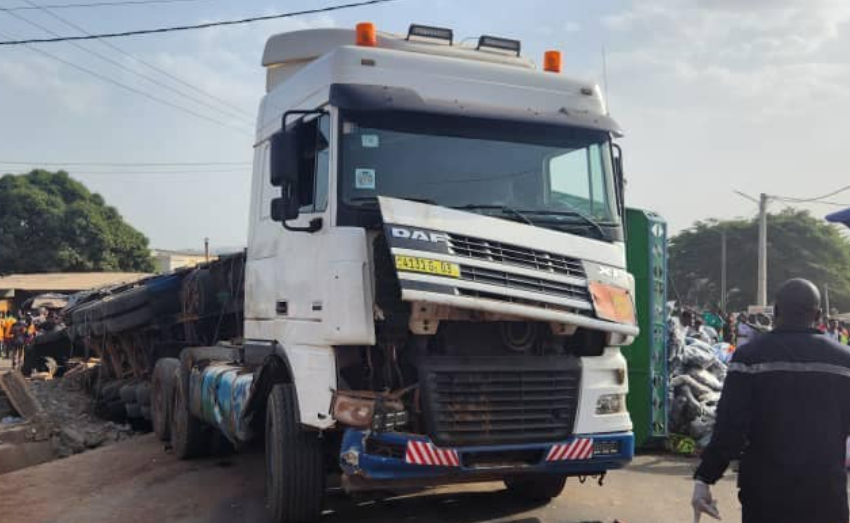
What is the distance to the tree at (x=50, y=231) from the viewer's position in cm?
3688

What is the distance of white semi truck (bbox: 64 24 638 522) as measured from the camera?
483 centimetres

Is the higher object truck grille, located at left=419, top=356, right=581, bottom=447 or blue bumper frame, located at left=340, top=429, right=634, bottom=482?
truck grille, located at left=419, top=356, right=581, bottom=447

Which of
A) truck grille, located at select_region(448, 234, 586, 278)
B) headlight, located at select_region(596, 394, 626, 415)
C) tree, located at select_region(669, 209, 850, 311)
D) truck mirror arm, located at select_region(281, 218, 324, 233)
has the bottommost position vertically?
headlight, located at select_region(596, 394, 626, 415)

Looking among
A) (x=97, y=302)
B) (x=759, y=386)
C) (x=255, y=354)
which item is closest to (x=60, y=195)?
(x=97, y=302)

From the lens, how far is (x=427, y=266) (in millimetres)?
4695

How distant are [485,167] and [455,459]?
6.16 ft

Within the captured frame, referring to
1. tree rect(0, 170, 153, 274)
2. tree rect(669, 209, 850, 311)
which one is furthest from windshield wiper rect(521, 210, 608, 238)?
tree rect(0, 170, 153, 274)

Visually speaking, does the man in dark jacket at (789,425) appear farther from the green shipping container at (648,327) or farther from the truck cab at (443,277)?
the green shipping container at (648,327)

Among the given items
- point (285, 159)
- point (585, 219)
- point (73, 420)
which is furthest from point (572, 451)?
point (73, 420)

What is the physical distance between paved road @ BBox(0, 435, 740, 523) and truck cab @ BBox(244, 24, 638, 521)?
0.89 m

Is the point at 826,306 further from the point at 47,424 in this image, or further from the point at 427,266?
the point at 427,266

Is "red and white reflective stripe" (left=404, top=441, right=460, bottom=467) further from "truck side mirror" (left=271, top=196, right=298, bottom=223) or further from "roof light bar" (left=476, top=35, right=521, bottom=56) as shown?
"roof light bar" (left=476, top=35, right=521, bottom=56)

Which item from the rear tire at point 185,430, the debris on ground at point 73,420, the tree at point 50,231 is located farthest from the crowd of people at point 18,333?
the rear tire at point 185,430

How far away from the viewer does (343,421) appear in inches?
187
